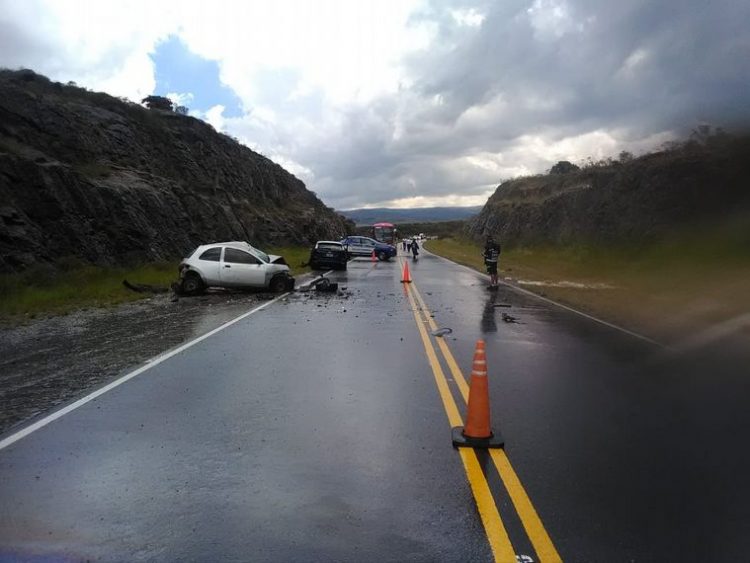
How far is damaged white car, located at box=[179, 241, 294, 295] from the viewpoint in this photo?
1867 centimetres

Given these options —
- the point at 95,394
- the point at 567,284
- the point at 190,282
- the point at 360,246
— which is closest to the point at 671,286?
the point at 567,284

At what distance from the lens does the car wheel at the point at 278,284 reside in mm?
19672

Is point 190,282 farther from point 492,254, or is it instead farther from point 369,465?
point 369,465

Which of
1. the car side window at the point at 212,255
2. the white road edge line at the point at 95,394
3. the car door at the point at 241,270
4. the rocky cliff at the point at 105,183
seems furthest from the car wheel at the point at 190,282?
the white road edge line at the point at 95,394

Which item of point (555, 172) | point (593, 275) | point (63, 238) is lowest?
point (593, 275)

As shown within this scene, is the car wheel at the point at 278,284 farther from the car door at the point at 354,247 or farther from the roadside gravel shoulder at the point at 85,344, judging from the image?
the car door at the point at 354,247

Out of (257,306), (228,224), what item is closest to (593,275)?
(257,306)

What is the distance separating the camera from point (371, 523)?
403 centimetres

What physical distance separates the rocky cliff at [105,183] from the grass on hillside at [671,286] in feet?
56.3

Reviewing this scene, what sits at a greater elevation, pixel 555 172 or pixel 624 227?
pixel 555 172

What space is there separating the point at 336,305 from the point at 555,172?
5212 cm

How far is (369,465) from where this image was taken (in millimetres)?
5043

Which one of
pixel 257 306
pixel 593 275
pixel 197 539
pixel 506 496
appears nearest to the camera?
pixel 197 539

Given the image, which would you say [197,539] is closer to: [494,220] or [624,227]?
[624,227]
